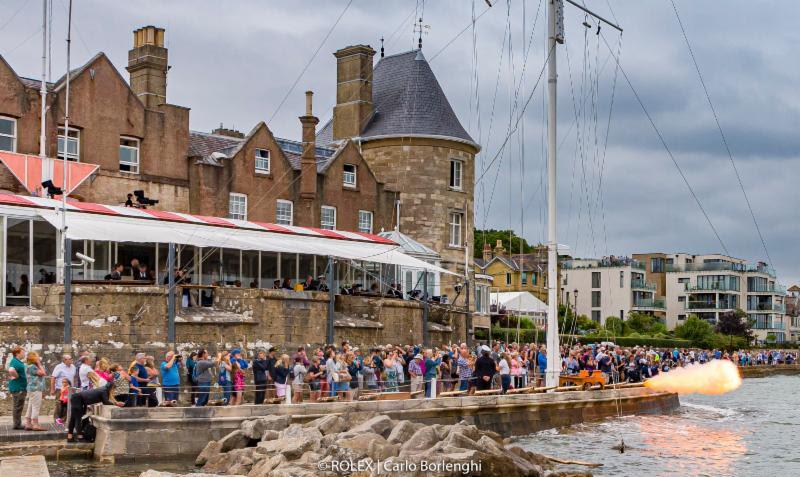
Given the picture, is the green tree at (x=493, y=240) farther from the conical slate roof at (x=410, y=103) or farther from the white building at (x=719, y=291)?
the conical slate roof at (x=410, y=103)

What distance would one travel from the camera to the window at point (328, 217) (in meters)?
46.5

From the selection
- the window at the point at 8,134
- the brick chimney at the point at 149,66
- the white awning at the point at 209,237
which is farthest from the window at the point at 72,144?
the white awning at the point at 209,237

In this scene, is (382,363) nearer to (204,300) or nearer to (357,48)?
(204,300)

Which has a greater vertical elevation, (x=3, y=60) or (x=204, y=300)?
(x=3, y=60)

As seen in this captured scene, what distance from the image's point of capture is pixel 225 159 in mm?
42062

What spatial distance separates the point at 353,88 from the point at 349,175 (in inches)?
229

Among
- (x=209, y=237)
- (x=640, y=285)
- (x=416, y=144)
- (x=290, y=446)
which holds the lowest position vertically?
(x=290, y=446)

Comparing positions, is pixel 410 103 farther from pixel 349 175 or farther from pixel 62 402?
pixel 62 402

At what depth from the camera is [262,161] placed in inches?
1721

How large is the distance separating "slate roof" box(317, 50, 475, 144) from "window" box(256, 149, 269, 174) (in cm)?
817

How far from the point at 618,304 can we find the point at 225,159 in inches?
2763

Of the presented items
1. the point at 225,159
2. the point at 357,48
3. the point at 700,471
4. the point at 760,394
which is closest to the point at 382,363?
the point at 700,471

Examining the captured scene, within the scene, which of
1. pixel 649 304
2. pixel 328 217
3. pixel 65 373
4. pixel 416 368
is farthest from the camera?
pixel 649 304

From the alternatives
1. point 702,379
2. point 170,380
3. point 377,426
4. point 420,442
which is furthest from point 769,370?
point 170,380
